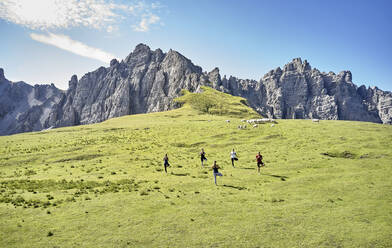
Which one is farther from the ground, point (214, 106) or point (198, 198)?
point (214, 106)

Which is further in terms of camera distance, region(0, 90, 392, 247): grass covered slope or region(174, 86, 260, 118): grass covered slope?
region(174, 86, 260, 118): grass covered slope

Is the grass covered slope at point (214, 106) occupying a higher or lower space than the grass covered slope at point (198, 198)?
higher

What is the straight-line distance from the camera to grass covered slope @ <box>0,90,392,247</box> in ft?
59.3

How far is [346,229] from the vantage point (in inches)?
763

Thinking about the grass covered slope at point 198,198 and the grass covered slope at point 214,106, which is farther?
the grass covered slope at point 214,106

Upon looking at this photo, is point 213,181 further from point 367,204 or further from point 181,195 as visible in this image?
point 367,204

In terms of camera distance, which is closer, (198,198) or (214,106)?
(198,198)

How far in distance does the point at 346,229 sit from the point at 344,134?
5090 centimetres

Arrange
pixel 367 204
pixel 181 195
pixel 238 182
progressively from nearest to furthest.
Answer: pixel 367 204
pixel 181 195
pixel 238 182

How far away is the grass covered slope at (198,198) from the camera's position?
18078mm

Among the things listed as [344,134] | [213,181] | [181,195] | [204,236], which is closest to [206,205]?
[181,195]

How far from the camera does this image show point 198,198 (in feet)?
83.6

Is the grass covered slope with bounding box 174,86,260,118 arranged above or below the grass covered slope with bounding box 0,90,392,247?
above

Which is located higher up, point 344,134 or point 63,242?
point 344,134
